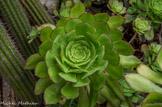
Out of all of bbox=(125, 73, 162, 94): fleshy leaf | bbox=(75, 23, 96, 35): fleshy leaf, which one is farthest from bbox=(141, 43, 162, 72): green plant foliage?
bbox=(75, 23, 96, 35): fleshy leaf

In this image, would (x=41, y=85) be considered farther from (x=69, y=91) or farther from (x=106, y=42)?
(x=106, y=42)

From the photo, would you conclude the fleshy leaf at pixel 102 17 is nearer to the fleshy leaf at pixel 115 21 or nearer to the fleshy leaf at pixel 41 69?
the fleshy leaf at pixel 115 21

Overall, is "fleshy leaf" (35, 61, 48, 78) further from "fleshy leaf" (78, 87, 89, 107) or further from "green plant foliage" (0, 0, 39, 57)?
"green plant foliage" (0, 0, 39, 57)

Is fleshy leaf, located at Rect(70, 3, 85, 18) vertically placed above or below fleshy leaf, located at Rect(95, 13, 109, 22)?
above

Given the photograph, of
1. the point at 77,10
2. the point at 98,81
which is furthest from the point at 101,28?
the point at 98,81

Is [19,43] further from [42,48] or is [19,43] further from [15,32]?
[42,48]

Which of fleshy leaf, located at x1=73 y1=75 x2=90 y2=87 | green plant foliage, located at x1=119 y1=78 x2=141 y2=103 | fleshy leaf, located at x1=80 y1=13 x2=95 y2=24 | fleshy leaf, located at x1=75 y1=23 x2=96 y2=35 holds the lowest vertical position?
green plant foliage, located at x1=119 y1=78 x2=141 y2=103

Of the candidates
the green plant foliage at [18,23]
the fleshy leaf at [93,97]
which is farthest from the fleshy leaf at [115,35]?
the green plant foliage at [18,23]

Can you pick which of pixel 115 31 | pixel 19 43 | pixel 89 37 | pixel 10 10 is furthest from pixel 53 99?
pixel 10 10

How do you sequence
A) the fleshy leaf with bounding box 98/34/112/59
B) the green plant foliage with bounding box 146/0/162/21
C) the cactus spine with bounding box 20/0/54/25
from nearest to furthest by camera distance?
1. the fleshy leaf with bounding box 98/34/112/59
2. the green plant foliage with bounding box 146/0/162/21
3. the cactus spine with bounding box 20/0/54/25
